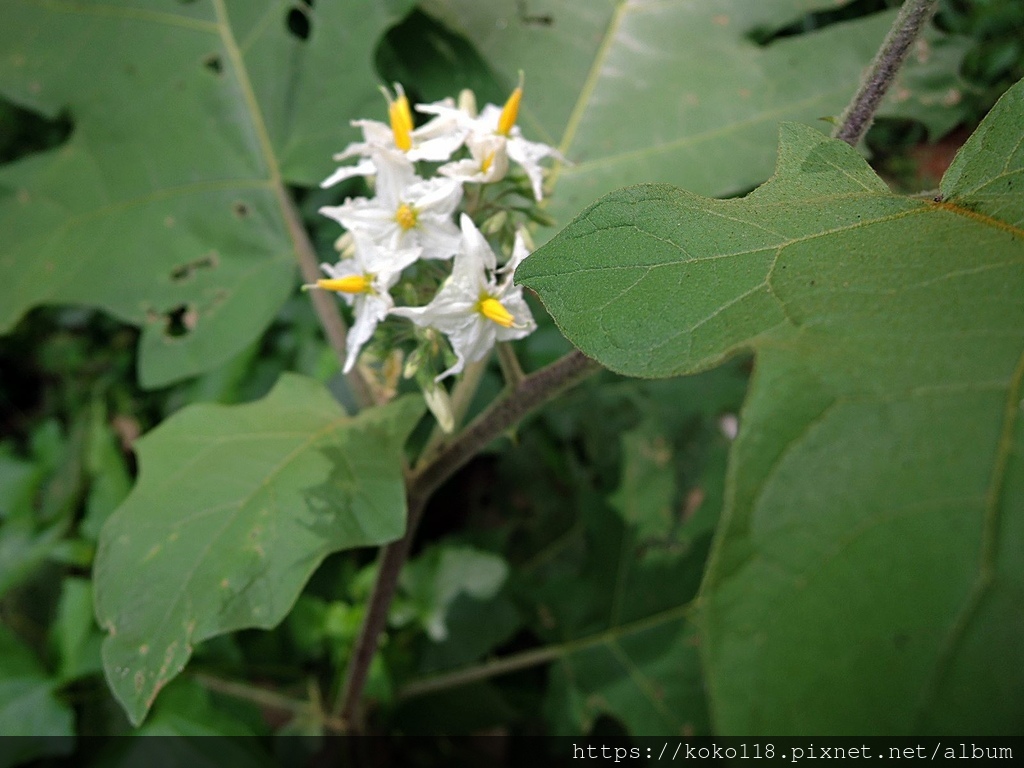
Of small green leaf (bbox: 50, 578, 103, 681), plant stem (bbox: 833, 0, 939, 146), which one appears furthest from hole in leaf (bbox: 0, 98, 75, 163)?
plant stem (bbox: 833, 0, 939, 146)

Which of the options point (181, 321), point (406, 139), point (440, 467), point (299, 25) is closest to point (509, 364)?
point (440, 467)

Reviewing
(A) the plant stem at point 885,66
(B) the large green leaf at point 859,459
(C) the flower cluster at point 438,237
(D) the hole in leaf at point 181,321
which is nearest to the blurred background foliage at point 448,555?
(D) the hole in leaf at point 181,321

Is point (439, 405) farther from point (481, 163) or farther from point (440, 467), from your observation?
point (481, 163)

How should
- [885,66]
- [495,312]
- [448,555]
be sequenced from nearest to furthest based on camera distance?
[885,66] < [495,312] < [448,555]

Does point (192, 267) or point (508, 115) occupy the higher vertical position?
point (508, 115)

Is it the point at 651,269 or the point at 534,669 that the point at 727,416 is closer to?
the point at 534,669

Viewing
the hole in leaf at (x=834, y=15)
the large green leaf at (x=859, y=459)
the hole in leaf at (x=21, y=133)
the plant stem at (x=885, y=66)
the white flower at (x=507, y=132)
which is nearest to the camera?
the large green leaf at (x=859, y=459)

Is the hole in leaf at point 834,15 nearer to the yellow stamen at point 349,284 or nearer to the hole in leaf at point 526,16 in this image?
the hole in leaf at point 526,16
